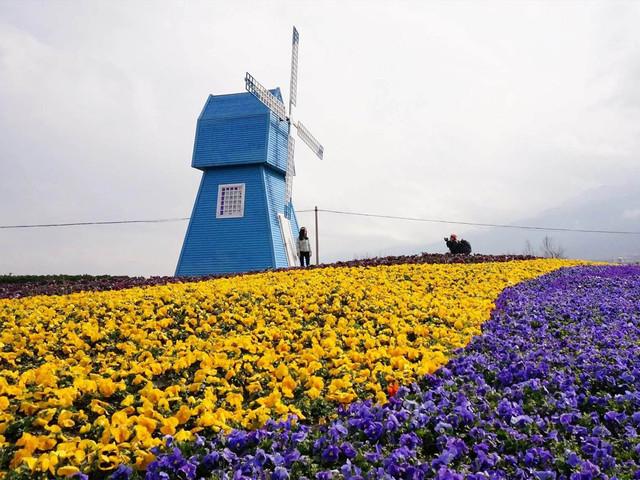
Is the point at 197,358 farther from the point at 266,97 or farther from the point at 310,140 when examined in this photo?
the point at 310,140

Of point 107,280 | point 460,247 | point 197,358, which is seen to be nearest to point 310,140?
point 460,247

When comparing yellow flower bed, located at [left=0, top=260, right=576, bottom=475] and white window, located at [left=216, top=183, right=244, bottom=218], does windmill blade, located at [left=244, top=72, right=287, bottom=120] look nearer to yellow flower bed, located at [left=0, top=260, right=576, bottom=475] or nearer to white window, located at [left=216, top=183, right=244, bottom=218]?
white window, located at [left=216, top=183, right=244, bottom=218]

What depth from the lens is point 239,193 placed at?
2017 cm

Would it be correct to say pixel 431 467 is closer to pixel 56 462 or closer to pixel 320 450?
pixel 320 450

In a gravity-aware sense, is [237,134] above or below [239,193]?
above

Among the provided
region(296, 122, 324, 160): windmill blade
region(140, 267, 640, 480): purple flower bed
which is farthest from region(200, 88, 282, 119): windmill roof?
region(140, 267, 640, 480): purple flower bed

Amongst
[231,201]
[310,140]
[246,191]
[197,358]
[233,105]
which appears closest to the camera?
[197,358]

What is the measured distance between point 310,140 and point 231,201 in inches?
243

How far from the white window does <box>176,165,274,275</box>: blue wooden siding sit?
170 mm

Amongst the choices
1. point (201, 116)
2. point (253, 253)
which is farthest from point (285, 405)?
point (201, 116)

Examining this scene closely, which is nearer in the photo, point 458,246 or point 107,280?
point 107,280

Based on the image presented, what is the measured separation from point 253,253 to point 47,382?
594 inches

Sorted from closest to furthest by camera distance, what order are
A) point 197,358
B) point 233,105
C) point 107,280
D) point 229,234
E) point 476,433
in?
point 476,433
point 197,358
point 107,280
point 229,234
point 233,105

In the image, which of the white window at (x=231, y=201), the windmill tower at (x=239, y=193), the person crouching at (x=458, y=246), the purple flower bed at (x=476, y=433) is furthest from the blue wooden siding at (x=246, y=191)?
the purple flower bed at (x=476, y=433)
